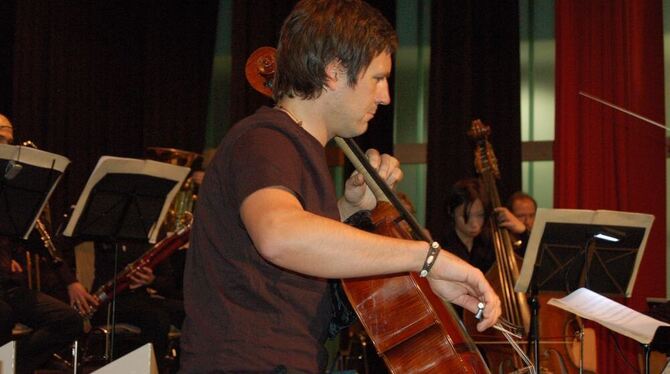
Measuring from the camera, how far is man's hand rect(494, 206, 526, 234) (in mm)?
5203

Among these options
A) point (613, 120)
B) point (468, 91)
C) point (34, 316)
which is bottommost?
point (34, 316)

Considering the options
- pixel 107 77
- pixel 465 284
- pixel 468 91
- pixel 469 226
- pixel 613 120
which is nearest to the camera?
pixel 465 284

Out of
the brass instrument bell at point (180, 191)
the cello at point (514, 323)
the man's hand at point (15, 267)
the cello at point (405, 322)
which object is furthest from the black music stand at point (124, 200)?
the cello at point (405, 322)

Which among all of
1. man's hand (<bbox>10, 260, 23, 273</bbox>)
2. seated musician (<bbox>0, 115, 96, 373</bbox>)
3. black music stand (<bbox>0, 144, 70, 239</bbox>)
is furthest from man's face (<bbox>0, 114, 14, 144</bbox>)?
black music stand (<bbox>0, 144, 70, 239</bbox>)

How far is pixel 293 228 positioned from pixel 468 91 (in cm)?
559

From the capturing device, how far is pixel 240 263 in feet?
5.71

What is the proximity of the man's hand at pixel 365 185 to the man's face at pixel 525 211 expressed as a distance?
3.47m

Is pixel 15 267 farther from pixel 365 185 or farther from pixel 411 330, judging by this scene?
pixel 411 330

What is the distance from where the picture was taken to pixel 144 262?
5.81m

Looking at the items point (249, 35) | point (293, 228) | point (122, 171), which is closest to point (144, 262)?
point (122, 171)

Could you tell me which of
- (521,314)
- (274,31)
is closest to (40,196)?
(521,314)

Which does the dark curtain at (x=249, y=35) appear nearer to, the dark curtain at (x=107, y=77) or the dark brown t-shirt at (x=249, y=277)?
the dark curtain at (x=107, y=77)

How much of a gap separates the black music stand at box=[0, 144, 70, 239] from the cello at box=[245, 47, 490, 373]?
2295 mm

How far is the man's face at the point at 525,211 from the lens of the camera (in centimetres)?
599
